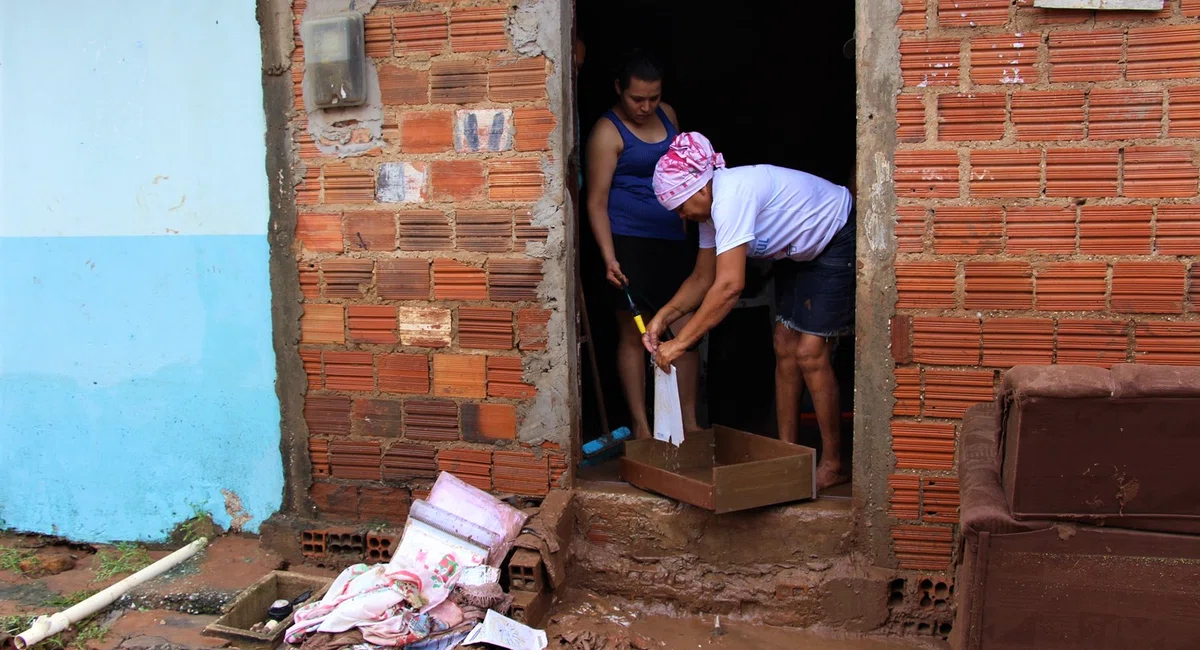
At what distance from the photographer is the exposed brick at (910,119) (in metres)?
3.13

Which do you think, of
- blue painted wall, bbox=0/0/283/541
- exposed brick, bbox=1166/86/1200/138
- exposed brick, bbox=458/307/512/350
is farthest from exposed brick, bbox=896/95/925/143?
blue painted wall, bbox=0/0/283/541

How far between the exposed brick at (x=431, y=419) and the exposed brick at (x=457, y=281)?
11.2 inches

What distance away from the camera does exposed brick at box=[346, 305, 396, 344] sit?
373 centimetres

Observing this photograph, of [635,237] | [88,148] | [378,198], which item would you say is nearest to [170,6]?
[88,148]

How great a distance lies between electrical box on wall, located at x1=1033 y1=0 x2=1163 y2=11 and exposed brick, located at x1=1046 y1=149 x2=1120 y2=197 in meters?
0.46

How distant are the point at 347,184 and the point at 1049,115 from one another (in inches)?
105

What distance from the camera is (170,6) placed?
3.85 m

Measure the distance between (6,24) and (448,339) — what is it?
2.54 meters

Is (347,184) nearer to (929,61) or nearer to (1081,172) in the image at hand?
(929,61)

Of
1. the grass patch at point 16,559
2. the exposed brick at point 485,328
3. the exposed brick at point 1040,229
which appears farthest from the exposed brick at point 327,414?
the exposed brick at point 1040,229

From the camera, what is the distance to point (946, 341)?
10.5 feet

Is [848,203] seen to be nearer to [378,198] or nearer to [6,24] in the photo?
[378,198]

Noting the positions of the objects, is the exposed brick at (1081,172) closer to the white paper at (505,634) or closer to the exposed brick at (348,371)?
the white paper at (505,634)

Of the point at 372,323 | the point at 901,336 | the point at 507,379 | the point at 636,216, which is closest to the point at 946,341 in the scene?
the point at 901,336
